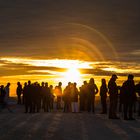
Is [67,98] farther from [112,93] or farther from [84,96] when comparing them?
[112,93]

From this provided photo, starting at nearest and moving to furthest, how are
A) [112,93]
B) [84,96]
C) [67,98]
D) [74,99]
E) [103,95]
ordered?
[112,93]
[103,95]
[74,99]
[67,98]
[84,96]

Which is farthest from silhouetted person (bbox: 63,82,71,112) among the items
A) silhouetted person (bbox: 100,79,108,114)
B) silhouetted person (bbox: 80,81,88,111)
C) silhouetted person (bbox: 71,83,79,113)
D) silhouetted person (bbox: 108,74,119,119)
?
silhouetted person (bbox: 108,74,119,119)

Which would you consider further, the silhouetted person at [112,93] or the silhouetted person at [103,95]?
the silhouetted person at [103,95]

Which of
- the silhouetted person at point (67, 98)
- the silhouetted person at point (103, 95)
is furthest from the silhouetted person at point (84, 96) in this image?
the silhouetted person at point (103, 95)

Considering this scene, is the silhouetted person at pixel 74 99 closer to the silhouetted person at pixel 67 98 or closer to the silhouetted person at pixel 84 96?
the silhouetted person at pixel 67 98

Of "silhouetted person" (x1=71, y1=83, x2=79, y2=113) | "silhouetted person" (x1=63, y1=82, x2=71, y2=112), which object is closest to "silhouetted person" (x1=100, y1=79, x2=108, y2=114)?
"silhouetted person" (x1=71, y1=83, x2=79, y2=113)

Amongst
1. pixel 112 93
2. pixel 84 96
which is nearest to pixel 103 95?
pixel 84 96

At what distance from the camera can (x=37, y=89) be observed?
33.2m

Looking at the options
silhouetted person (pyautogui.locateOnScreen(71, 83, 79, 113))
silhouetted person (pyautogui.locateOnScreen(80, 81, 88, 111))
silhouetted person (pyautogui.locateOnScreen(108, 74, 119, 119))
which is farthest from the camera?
silhouetted person (pyautogui.locateOnScreen(80, 81, 88, 111))

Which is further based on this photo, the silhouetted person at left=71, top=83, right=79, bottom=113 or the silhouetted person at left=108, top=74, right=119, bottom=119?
the silhouetted person at left=71, top=83, right=79, bottom=113

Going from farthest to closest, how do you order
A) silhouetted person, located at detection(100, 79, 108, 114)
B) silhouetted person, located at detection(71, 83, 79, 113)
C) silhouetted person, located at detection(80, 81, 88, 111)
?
1. silhouetted person, located at detection(80, 81, 88, 111)
2. silhouetted person, located at detection(71, 83, 79, 113)
3. silhouetted person, located at detection(100, 79, 108, 114)

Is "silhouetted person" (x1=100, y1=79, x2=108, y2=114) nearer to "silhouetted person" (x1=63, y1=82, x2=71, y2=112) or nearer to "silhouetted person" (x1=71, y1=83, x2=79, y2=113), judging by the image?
"silhouetted person" (x1=71, y1=83, x2=79, y2=113)

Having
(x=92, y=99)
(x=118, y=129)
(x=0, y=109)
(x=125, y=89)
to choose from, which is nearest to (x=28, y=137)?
(x=118, y=129)

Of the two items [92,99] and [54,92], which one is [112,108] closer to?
[92,99]
